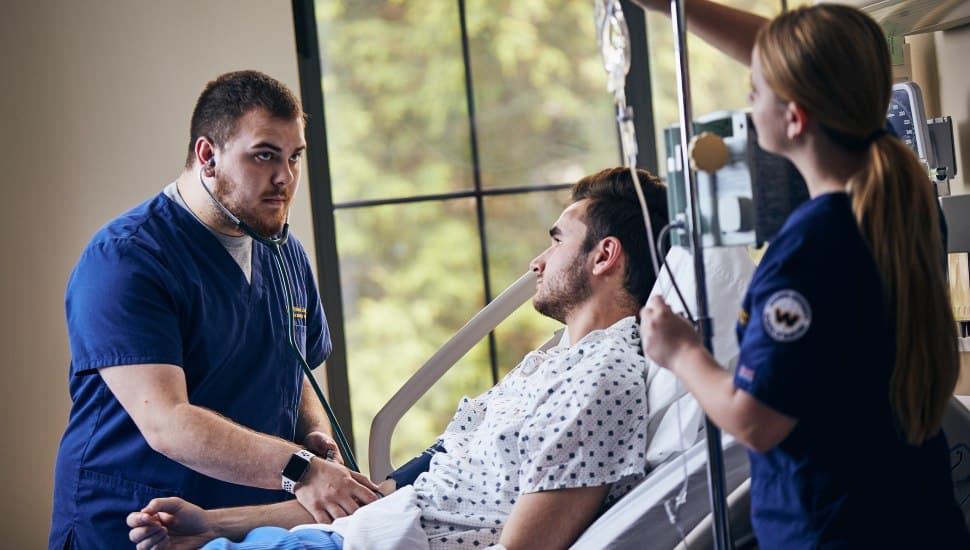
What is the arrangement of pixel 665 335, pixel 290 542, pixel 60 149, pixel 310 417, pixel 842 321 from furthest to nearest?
1. pixel 60 149
2. pixel 310 417
3. pixel 290 542
4. pixel 665 335
5. pixel 842 321

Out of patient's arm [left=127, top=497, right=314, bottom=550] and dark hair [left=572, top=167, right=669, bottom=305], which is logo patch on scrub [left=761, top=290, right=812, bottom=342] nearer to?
dark hair [left=572, top=167, right=669, bottom=305]

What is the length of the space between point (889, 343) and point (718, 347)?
0.64 meters

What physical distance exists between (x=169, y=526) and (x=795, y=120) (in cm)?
129

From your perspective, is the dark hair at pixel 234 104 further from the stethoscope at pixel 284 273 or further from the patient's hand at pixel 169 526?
the patient's hand at pixel 169 526

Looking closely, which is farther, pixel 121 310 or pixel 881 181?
pixel 121 310

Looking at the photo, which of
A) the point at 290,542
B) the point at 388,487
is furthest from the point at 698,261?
the point at 388,487

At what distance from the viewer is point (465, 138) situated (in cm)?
332

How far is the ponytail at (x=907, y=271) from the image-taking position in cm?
100

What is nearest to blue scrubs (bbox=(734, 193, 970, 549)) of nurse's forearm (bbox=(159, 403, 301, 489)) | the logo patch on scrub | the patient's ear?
the logo patch on scrub

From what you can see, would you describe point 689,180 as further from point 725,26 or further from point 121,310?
point 121,310

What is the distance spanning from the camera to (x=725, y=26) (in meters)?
1.34

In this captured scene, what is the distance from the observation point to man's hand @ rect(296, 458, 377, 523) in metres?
1.79

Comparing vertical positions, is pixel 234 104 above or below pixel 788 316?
above

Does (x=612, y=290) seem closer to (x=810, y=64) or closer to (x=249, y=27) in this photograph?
(x=810, y=64)
